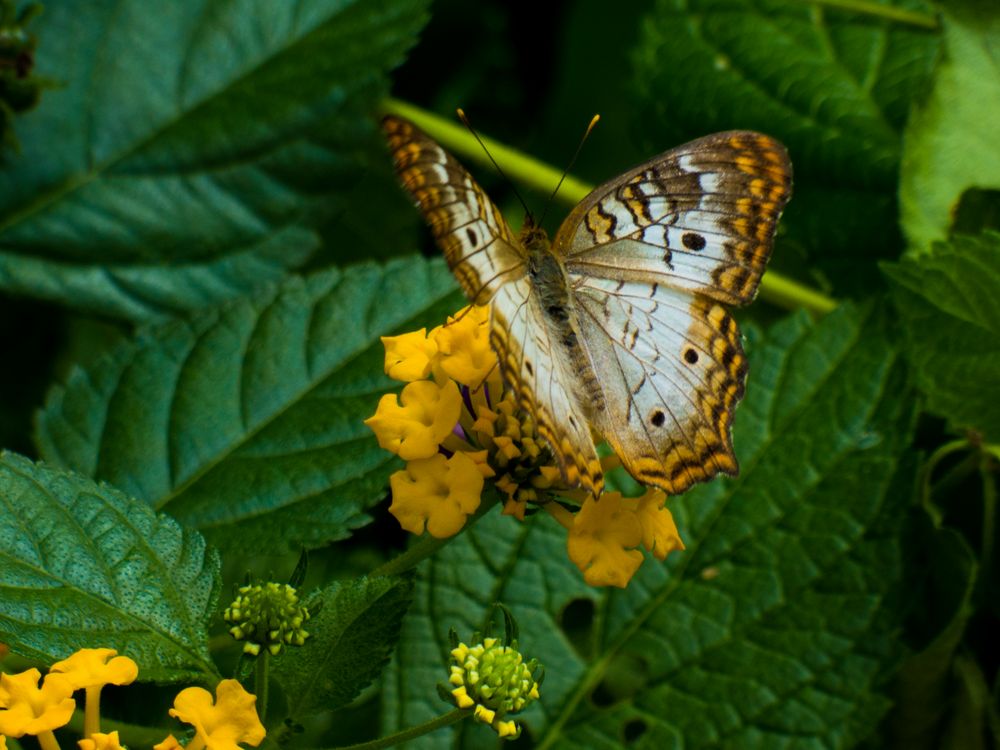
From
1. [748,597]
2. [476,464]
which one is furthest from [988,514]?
[476,464]

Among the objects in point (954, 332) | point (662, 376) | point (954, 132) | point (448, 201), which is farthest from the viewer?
point (954, 132)

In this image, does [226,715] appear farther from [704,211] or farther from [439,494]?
[704,211]

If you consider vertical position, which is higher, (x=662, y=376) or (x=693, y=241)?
(x=693, y=241)

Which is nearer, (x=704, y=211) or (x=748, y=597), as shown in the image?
(x=704, y=211)

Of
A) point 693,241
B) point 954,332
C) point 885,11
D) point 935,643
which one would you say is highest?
point 885,11

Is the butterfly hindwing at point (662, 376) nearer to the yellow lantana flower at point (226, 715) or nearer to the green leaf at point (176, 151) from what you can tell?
the yellow lantana flower at point (226, 715)

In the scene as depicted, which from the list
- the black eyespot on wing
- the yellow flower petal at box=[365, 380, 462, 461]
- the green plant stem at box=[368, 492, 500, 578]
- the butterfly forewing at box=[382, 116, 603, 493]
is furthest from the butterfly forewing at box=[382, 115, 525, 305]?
the black eyespot on wing
